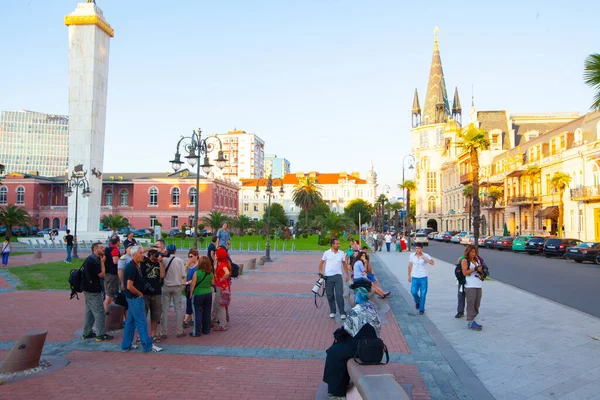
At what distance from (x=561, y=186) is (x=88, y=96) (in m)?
42.7

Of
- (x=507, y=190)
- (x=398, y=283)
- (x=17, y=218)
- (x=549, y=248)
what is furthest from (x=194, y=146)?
(x=507, y=190)

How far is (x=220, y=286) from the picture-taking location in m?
9.19

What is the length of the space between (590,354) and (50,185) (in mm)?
75733

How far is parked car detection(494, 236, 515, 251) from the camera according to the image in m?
38.5

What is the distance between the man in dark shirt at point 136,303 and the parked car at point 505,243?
37.0 meters

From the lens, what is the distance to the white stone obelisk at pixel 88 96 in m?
40.6

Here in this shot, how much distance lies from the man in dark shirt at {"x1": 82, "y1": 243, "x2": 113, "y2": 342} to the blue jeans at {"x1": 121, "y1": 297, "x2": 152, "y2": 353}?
82cm

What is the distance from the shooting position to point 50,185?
228 ft

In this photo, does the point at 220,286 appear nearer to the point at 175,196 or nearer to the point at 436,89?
the point at 175,196

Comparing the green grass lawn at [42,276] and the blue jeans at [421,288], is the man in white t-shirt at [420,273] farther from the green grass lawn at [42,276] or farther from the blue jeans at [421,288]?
the green grass lawn at [42,276]

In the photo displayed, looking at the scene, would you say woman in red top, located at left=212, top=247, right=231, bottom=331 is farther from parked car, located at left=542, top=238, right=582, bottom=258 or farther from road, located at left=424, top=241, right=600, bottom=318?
parked car, located at left=542, top=238, right=582, bottom=258

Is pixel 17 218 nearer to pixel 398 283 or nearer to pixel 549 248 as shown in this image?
pixel 398 283

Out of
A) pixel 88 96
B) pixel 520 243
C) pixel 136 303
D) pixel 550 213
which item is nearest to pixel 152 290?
pixel 136 303

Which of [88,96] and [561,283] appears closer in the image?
[561,283]
